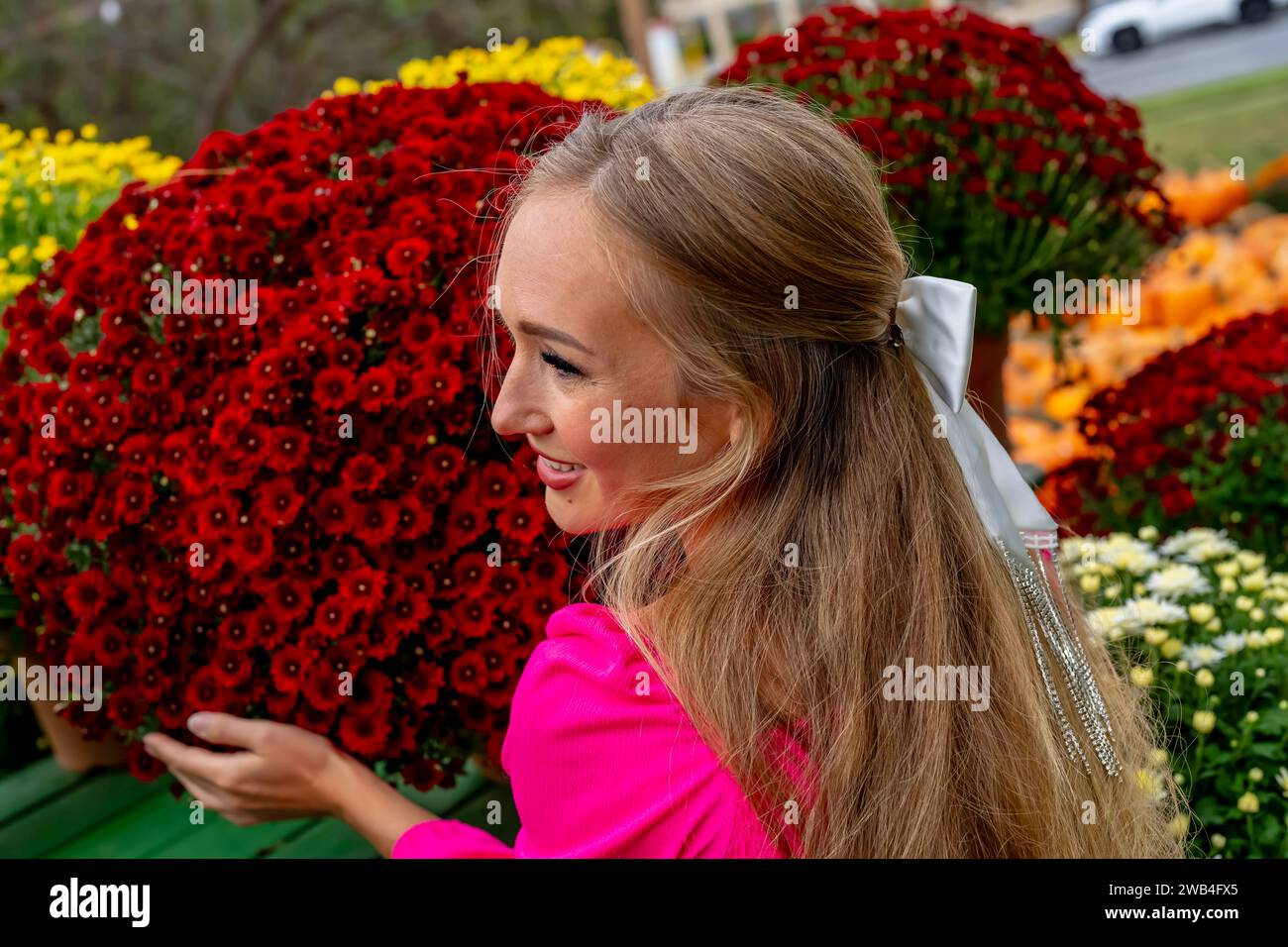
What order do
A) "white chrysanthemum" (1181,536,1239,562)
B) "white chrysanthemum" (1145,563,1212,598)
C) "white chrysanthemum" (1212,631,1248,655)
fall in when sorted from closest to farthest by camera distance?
"white chrysanthemum" (1212,631,1248,655) < "white chrysanthemum" (1145,563,1212,598) < "white chrysanthemum" (1181,536,1239,562)

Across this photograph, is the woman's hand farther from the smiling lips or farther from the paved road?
the paved road

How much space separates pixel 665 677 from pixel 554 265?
1.54 ft

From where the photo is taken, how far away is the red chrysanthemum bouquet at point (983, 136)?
284 centimetres

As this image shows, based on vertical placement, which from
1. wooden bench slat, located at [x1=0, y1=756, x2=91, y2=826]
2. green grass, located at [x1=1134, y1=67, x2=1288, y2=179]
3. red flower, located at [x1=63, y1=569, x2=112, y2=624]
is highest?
green grass, located at [x1=1134, y1=67, x2=1288, y2=179]

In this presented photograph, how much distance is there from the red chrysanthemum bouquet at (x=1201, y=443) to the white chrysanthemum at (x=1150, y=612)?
0.53 meters

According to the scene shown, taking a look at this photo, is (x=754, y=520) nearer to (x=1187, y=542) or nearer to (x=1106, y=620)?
(x=1106, y=620)

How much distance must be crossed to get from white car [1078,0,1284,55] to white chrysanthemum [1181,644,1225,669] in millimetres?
7862

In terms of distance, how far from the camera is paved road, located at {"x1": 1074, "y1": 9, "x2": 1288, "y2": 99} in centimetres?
874

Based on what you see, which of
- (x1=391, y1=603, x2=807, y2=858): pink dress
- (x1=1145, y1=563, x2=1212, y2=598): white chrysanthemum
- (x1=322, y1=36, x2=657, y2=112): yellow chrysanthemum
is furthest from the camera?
(x1=322, y1=36, x2=657, y2=112): yellow chrysanthemum

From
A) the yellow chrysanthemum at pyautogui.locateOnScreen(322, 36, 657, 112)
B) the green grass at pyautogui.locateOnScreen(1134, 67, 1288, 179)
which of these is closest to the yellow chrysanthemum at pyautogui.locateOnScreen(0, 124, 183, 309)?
the yellow chrysanthemum at pyautogui.locateOnScreen(322, 36, 657, 112)

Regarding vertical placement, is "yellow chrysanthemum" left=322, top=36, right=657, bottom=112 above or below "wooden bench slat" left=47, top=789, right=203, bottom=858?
above

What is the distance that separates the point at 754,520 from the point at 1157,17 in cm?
922
